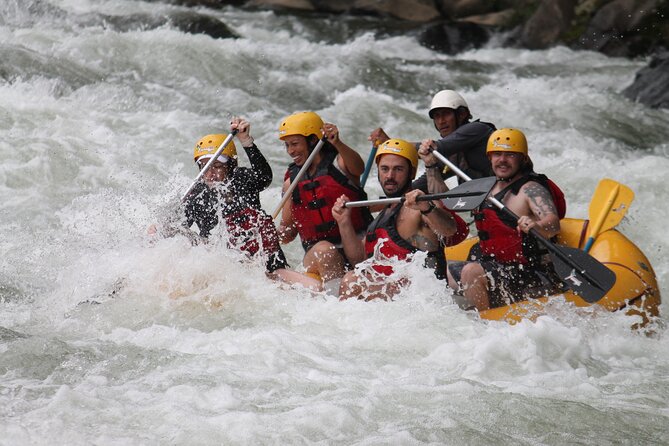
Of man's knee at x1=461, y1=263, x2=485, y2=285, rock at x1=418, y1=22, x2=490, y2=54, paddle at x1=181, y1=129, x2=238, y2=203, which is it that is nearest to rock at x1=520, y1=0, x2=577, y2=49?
rock at x1=418, y1=22, x2=490, y2=54

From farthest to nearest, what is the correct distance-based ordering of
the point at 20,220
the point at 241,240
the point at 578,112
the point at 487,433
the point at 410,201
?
the point at 578,112 < the point at 20,220 < the point at 241,240 < the point at 410,201 < the point at 487,433

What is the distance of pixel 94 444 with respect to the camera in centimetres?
367

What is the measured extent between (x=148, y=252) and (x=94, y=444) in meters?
2.41

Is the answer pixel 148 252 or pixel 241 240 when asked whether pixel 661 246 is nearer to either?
pixel 241 240

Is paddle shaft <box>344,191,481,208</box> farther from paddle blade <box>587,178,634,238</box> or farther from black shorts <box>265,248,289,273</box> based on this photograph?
paddle blade <box>587,178,634,238</box>

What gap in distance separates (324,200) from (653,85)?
319 inches

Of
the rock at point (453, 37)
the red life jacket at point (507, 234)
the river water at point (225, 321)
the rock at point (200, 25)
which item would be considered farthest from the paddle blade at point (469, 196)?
the rock at point (453, 37)

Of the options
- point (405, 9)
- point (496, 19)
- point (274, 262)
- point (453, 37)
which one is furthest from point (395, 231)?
point (405, 9)

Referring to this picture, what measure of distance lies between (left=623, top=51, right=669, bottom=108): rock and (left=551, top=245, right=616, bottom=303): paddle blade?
25.1 ft

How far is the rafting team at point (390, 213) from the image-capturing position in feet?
17.7

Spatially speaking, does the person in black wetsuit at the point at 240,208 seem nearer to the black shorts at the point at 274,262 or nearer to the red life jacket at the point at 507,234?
the black shorts at the point at 274,262

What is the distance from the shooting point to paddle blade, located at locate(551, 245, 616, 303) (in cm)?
508

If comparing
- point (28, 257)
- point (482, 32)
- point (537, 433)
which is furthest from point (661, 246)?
point (482, 32)

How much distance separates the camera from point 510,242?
17.7 ft
